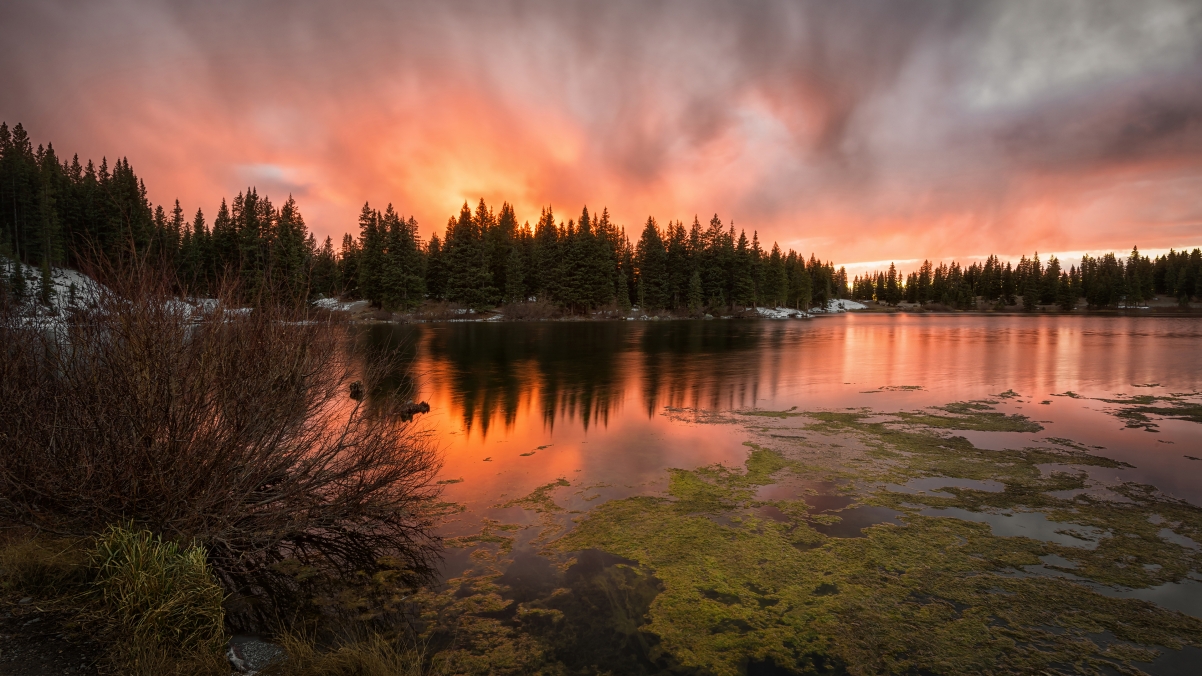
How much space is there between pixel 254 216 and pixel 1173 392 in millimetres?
91444

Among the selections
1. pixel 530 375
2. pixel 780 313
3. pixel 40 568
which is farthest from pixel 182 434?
pixel 780 313

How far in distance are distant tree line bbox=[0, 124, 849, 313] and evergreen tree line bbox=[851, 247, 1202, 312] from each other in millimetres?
88402

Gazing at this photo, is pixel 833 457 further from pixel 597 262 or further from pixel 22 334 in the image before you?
pixel 597 262

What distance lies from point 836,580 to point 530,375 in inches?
995

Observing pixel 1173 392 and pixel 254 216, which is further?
pixel 254 216

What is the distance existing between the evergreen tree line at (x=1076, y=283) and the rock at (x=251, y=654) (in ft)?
659

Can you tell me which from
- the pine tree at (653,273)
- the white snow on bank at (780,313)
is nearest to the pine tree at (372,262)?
the pine tree at (653,273)

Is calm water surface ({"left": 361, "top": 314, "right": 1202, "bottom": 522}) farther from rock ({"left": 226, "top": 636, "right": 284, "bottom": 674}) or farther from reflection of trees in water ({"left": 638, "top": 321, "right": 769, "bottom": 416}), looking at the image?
rock ({"left": 226, "top": 636, "right": 284, "bottom": 674})

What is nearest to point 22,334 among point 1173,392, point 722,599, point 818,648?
point 722,599

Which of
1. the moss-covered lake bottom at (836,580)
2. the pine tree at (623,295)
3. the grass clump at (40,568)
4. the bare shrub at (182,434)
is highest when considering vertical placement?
the pine tree at (623,295)

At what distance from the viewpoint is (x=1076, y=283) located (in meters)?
164

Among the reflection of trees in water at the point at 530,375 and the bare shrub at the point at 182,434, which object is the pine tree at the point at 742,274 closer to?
the reflection of trees in water at the point at 530,375

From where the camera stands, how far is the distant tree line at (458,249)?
80.4 meters

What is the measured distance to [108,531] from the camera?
21.9 ft
